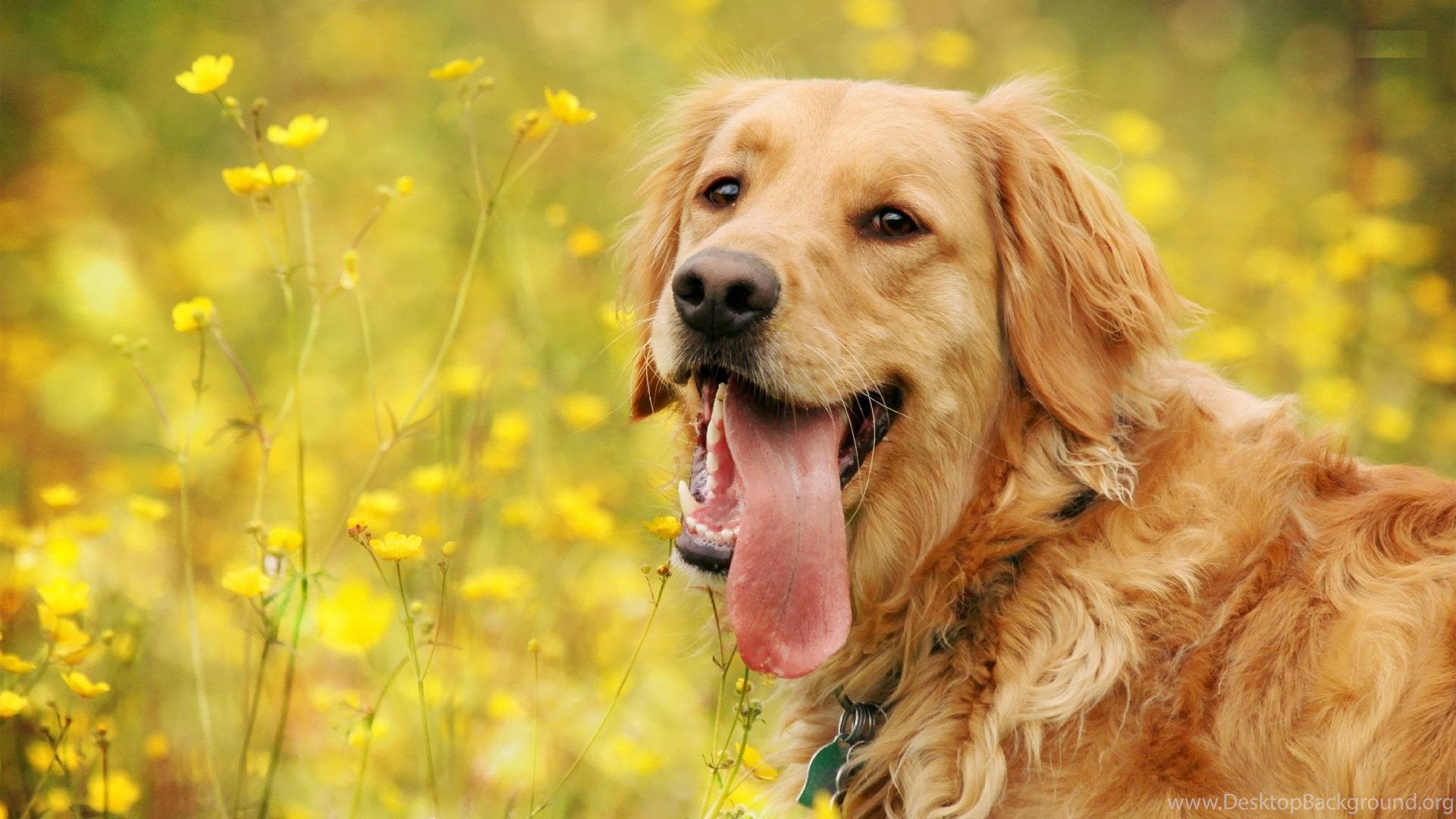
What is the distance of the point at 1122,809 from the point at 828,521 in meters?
0.81

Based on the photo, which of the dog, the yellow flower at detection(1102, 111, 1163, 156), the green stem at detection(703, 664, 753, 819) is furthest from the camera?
the yellow flower at detection(1102, 111, 1163, 156)

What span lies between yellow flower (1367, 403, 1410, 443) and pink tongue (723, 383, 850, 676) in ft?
9.61

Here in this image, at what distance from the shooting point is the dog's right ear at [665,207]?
11.8 feet

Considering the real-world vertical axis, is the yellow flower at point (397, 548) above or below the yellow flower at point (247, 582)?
above

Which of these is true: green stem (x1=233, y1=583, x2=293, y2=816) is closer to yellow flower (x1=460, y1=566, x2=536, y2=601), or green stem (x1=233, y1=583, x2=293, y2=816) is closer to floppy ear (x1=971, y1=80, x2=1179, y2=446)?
yellow flower (x1=460, y1=566, x2=536, y2=601)

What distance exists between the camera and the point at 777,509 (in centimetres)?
285

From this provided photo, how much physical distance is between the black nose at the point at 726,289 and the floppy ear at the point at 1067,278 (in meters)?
0.66

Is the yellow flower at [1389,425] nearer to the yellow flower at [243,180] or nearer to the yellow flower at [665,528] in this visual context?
the yellow flower at [665,528]

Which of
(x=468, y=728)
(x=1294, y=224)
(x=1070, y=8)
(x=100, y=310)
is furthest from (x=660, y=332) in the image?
(x=1070, y=8)

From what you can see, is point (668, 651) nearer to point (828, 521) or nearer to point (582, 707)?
point (582, 707)

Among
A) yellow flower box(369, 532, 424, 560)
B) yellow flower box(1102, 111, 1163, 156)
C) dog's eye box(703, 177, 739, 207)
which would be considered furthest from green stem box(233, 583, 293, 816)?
yellow flower box(1102, 111, 1163, 156)

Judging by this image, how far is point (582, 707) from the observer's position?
12.1 feet

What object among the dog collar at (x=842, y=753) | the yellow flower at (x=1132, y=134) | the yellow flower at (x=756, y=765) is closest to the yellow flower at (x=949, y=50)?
the yellow flower at (x=1132, y=134)

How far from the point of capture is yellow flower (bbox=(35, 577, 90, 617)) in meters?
2.33
